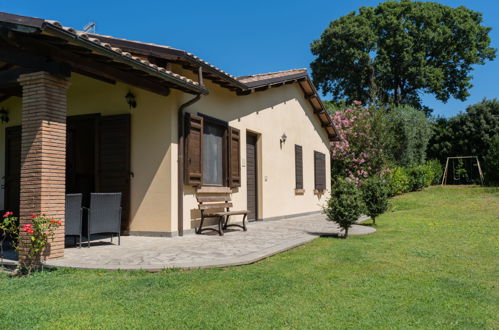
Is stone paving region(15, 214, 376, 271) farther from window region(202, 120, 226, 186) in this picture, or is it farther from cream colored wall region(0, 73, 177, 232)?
window region(202, 120, 226, 186)

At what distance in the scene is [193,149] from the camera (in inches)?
338

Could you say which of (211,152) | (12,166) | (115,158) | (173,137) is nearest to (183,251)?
(173,137)

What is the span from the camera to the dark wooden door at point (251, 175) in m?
11.3

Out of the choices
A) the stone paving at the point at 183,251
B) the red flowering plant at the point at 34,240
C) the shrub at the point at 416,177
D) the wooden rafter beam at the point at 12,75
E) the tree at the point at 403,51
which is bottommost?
the stone paving at the point at 183,251

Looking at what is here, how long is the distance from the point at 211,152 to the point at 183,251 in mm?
3645

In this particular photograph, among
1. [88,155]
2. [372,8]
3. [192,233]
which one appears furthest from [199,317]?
[372,8]

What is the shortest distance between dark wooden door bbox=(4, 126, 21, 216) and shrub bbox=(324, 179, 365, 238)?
685cm

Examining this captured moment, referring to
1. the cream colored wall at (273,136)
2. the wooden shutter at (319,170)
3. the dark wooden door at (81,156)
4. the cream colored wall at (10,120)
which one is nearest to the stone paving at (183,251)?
the cream colored wall at (273,136)

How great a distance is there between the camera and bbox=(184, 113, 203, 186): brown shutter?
8.35 meters

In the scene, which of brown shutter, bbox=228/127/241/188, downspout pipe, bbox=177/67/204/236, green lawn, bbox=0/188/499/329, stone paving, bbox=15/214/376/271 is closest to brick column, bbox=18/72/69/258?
stone paving, bbox=15/214/376/271

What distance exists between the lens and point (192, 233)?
851cm

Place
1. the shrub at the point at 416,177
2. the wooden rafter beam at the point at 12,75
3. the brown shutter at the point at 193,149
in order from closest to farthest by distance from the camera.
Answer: the wooden rafter beam at the point at 12,75 < the brown shutter at the point at 193,149 < the shrub at the point at 416,177

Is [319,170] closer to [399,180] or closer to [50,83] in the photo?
[399,180]

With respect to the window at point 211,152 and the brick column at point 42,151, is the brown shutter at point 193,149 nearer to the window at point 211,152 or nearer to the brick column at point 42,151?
the window at point 211,152
